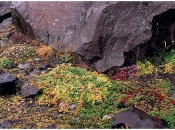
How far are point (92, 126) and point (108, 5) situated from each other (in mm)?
4455

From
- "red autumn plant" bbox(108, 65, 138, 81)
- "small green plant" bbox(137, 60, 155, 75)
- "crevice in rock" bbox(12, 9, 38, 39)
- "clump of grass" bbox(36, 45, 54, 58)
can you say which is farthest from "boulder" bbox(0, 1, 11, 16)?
"small green plant" bbox(137, 60, 155, 75)

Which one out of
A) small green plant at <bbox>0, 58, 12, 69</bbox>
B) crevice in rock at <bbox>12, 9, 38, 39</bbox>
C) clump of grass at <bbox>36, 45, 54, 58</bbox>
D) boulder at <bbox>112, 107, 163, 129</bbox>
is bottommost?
boulder at <bbox>112, 107, 163, 129</bbox>

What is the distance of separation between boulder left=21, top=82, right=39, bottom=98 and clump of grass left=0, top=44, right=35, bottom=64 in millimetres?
2598

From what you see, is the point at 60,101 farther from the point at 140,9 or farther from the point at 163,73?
the point at 140,9

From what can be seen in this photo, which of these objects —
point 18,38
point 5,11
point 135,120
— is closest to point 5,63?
point 18,38

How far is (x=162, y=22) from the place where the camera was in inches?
409

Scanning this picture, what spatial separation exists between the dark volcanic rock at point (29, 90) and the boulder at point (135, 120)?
2666mm

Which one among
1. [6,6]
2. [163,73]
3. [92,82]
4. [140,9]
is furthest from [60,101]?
[6,6]

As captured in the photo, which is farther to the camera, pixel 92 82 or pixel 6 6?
pixel 6 6

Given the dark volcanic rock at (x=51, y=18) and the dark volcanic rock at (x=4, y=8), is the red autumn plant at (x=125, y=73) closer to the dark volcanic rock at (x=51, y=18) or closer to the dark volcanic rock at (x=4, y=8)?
the dark volcanic rock at (x=51, y=18)

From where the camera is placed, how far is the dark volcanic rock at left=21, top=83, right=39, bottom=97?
8.76 m

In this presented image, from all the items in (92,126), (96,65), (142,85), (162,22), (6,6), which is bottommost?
(92,126)

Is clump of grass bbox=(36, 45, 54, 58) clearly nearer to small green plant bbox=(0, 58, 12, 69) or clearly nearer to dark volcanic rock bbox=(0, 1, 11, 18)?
small green plant bbox=(0, 58, 12, 69)

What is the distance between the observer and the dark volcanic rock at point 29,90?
345 inches
